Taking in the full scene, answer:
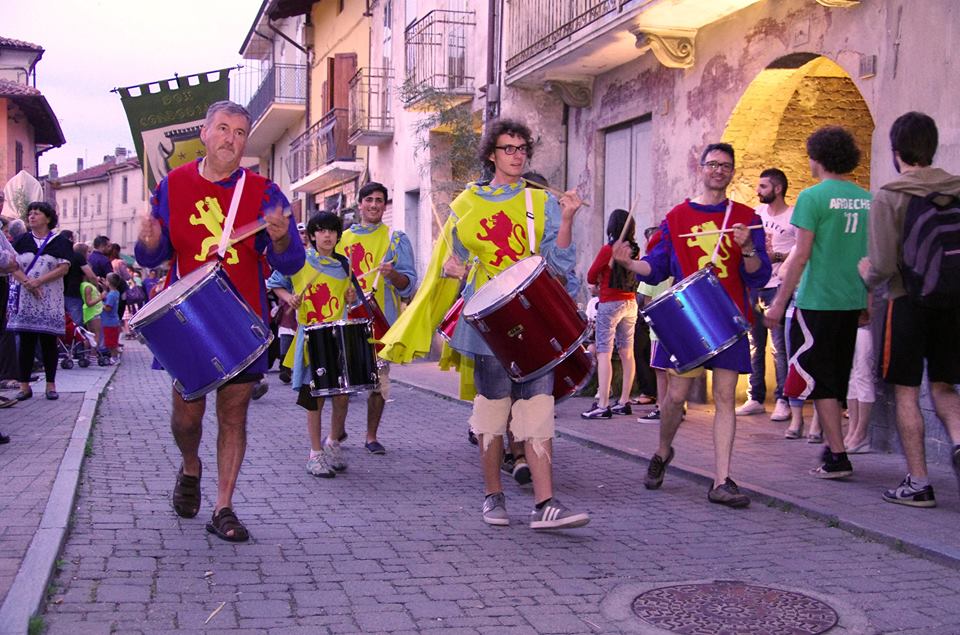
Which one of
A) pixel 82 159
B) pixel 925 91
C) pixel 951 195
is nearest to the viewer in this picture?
pixel 951 195

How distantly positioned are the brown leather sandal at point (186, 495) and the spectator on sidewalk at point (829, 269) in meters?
3.25

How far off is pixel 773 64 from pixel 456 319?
5649 millimetres

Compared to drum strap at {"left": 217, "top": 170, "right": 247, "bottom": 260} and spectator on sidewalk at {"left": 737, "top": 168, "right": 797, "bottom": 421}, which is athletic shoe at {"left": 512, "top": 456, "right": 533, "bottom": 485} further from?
spectator on sidewalk at {"left": 737, "top": 168, "right": 797, "bottom": 421}

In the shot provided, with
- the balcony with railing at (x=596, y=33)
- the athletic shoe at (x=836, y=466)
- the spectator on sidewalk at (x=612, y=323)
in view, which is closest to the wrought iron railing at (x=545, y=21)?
the balcony with railing at (x=596, y=33)

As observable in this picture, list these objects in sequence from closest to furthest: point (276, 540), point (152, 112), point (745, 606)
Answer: point (745, 606)
point (276, 540)
point (152, 112)

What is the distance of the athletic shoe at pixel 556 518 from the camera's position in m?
5.37

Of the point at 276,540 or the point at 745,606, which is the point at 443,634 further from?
the point at 276,540

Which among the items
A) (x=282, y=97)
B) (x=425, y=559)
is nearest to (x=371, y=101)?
(x=282, y=97)

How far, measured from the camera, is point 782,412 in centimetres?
965

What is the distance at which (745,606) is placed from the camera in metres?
4.29

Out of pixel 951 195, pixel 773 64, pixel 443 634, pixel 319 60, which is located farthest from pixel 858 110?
pixel 319 60

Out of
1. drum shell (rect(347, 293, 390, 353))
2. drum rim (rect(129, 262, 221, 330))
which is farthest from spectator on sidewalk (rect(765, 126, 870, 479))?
drum rim (rect(129, 262, 221, 330))

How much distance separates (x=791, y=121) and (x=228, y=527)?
796cm

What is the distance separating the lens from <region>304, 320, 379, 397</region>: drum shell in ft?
22.8
